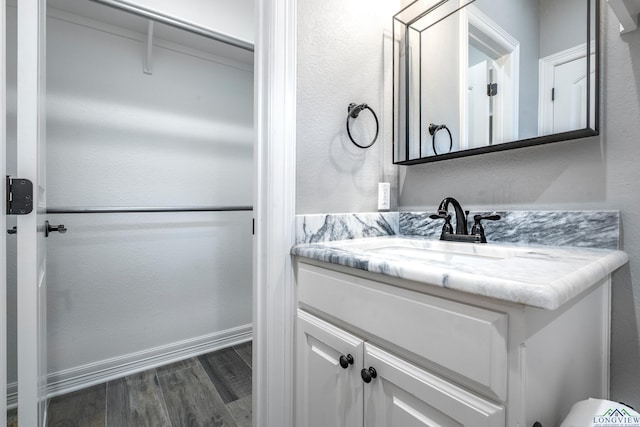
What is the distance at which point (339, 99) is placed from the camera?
3.60 feet

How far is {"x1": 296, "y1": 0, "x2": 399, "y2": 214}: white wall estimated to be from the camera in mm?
1017

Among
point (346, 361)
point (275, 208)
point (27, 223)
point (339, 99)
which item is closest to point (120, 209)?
point (27, 223)

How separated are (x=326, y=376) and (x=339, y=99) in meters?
0.94

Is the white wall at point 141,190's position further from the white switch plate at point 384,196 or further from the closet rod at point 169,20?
the white switch plate at point 384,196

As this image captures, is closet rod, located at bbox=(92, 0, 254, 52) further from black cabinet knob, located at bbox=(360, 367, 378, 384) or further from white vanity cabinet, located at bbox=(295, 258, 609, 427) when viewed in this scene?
black cabinet knob, located at bbox=(360, 367, 378, 384)

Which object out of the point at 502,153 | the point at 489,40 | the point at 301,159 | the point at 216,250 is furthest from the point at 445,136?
the point at 216,250

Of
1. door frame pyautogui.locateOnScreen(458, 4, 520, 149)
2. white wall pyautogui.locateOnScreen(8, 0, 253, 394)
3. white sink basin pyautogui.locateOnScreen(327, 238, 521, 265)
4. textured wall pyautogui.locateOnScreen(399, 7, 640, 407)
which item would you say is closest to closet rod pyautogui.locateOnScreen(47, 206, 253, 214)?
white wall pyautogui.locateOnScreen(8, 0, 253, 394)

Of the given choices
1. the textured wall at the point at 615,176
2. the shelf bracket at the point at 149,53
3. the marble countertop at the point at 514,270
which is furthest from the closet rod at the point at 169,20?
the textured wall at the point at 615,176

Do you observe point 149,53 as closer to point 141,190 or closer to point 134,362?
point 141,190

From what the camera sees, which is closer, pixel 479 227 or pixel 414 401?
pixel 414 401

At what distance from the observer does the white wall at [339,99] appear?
1.02 metres

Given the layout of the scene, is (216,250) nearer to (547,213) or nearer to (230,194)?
(230,194)

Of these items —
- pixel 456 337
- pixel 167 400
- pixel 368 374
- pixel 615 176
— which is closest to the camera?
pixel 456 337

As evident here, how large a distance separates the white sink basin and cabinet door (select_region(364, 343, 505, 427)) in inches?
12.2
